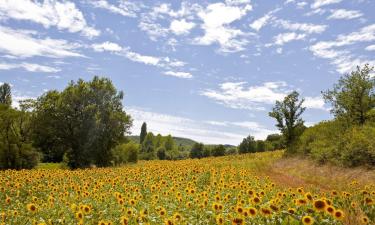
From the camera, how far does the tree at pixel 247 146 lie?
105 metres

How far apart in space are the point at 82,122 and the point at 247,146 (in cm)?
7027

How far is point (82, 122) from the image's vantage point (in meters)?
43.9

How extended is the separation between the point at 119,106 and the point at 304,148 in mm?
23394

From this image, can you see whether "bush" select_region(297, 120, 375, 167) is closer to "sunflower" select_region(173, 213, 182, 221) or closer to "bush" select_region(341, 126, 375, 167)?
"bush" select_region(341, 126, 375, 167)

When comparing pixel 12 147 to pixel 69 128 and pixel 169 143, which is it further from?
pixel 169 143

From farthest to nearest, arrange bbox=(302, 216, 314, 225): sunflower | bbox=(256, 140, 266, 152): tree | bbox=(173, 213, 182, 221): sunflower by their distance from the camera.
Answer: bbox=(256, 140, 266, 152): tree < bbox=(173, 213, 182, 221): sunflower < bbox=(302, 216, 314, 225): sunflower

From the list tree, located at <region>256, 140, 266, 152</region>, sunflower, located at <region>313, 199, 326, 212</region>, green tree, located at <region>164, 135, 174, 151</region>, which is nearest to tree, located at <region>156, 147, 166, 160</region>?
green tree, located at <region>164, 135, 174, 151</region>

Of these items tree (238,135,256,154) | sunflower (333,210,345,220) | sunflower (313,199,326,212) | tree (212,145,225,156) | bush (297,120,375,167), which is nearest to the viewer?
sunflower (333,210,345,220)

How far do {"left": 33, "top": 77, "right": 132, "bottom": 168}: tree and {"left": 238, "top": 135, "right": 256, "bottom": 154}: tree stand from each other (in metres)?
62.8

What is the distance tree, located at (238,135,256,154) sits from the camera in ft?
343

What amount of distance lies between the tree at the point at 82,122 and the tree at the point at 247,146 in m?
62.8

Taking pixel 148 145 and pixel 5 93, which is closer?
pixel 5 93

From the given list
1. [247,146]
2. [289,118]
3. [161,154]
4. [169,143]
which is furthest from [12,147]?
[169,143]

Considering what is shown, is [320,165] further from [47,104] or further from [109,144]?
[47,104]
